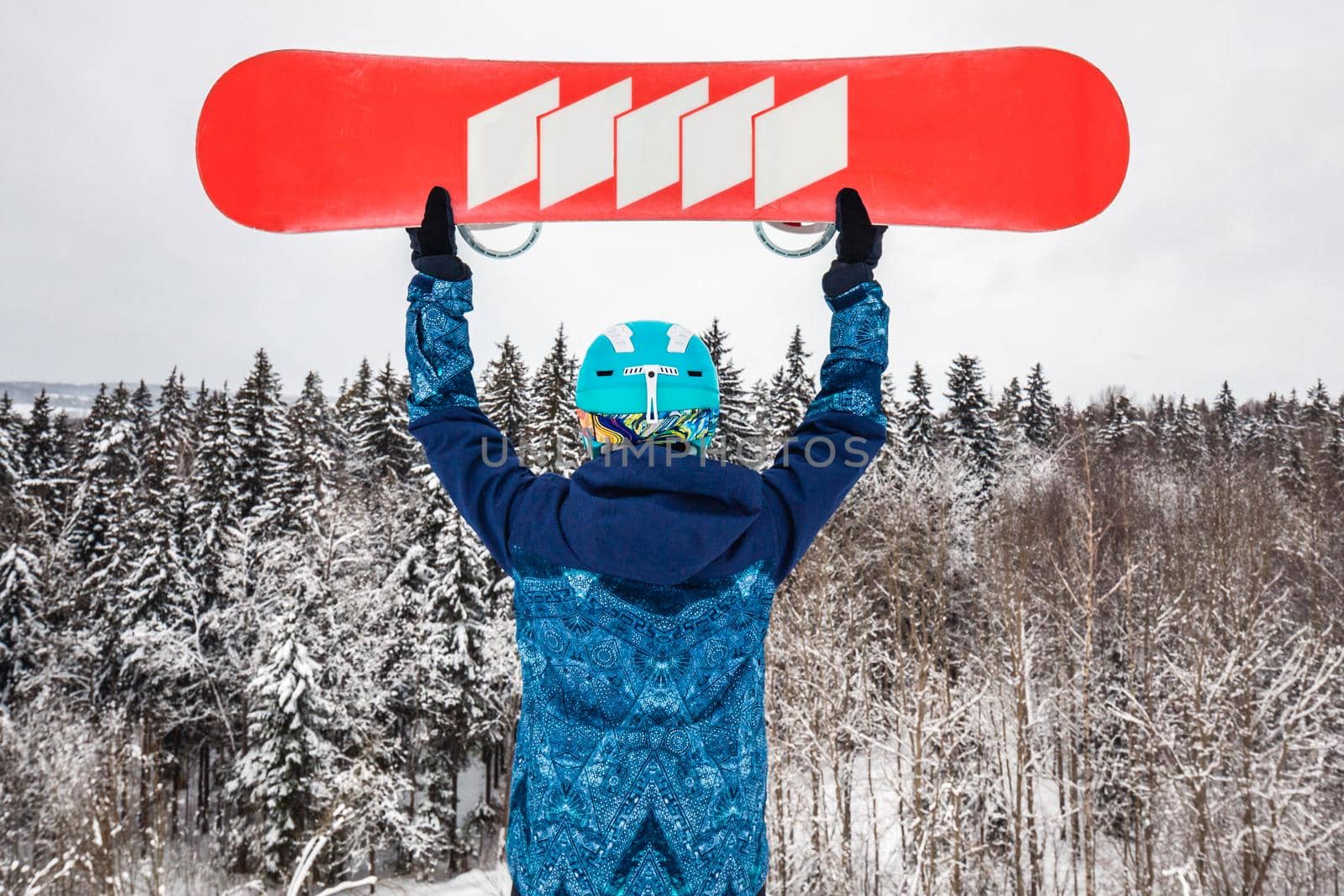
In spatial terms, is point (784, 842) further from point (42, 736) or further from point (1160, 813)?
point (42, 736)

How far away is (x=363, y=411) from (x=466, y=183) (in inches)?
991

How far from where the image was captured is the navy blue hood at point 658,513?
3.21 ft

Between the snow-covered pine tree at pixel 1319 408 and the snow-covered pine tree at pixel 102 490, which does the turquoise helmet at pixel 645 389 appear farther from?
the snow-covered pine tree at pixel 1319 408

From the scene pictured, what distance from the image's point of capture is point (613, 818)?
1.07 metres

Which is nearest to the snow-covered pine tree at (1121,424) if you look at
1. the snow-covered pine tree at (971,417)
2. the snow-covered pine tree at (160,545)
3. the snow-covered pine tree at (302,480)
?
the snow-covered pine tree at (971,417)

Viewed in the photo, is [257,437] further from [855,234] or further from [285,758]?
[855,234]

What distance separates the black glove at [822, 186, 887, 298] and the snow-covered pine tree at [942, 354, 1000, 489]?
80.9 ft

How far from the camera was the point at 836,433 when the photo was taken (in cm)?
136

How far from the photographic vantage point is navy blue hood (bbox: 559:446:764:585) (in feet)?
3.21

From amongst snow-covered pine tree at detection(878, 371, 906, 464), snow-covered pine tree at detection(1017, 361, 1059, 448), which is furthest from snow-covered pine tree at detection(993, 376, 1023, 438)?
snow-covered pine tree at detection(878, 371, 906, 464)

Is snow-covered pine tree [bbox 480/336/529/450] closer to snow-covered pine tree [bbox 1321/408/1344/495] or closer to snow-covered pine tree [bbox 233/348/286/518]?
snow-covered pine tree [bbox 233/348/286/518]

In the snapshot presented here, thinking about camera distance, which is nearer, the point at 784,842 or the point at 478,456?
the point at 478,456

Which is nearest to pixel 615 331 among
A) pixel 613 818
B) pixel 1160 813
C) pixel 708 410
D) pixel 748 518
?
pixel 708 410

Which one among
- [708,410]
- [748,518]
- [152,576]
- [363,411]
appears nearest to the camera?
[748,518]
